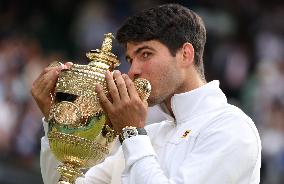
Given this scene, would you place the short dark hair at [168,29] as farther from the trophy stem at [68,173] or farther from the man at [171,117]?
the trophy stem at [68,173]

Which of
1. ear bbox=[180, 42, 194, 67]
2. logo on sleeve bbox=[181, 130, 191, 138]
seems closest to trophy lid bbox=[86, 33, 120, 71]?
ear bbox=[180, 42, 194, 67]

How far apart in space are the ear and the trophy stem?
75cm

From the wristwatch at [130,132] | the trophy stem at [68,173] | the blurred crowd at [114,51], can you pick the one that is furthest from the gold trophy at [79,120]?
the blurred crowd at [114,51]

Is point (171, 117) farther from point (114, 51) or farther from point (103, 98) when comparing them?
point (114, 51)

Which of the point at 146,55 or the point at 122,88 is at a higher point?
the point at 146,55

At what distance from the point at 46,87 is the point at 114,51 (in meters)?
7.00

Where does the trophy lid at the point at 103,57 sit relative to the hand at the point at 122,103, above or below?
above

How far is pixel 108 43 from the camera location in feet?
15.8

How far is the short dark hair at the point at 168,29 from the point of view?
4.81 meters

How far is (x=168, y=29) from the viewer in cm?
485

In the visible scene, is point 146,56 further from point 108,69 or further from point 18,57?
point 18,57

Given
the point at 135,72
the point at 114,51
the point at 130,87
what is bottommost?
the point at 130,87

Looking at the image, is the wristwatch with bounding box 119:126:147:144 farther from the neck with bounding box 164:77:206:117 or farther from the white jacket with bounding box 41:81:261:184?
the neck with bounding box 164:77:206:117

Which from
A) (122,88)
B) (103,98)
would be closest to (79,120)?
(103,98)
